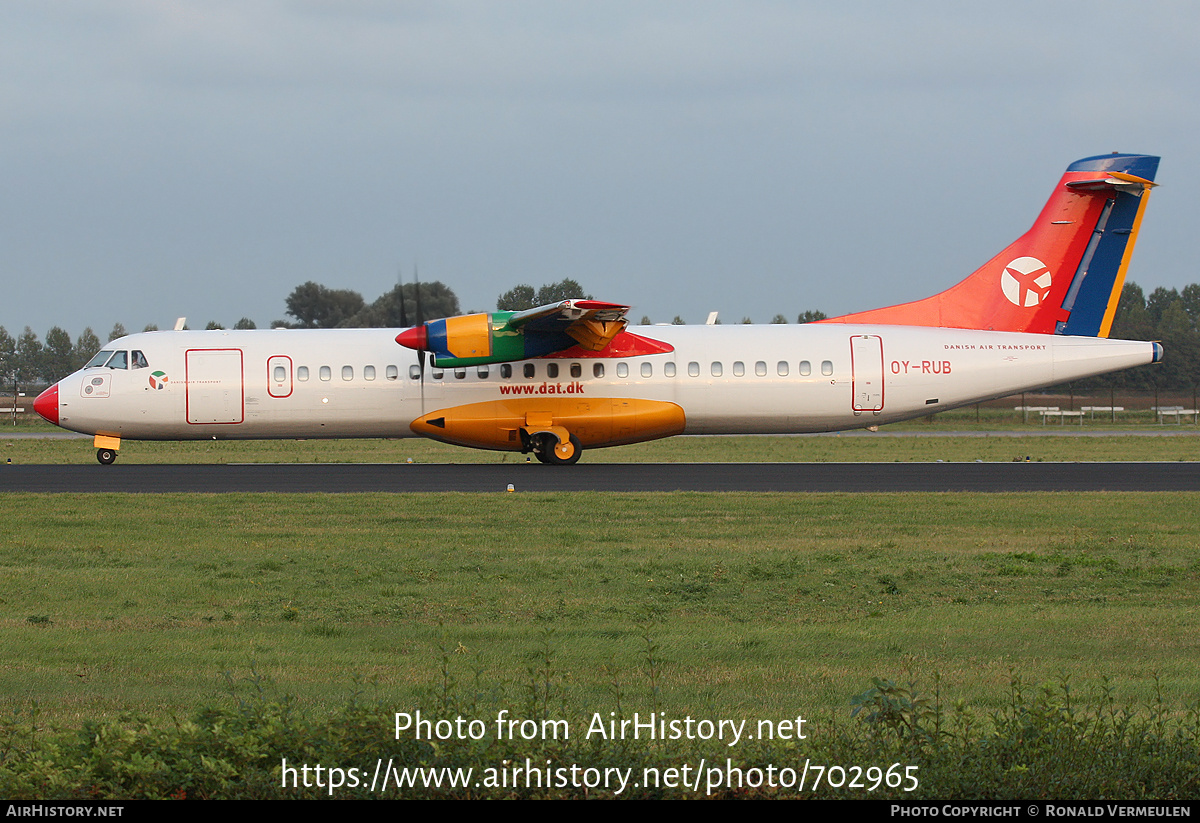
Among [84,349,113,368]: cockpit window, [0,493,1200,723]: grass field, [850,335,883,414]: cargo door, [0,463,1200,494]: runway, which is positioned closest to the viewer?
[0,493,1200,723]: grass field

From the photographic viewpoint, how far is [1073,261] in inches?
1087

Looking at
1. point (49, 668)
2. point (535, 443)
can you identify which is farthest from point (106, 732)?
point (535, 443)

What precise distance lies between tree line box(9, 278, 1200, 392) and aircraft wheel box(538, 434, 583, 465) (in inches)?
179

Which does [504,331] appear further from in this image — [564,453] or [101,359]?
[101,359]

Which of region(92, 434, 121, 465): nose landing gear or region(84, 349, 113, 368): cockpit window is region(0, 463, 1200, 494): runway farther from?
region(84, 349, 113, 368): cockpit window

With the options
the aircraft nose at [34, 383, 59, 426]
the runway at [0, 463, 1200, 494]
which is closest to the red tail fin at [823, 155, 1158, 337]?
the runway at [0, 463, 1200, 494]

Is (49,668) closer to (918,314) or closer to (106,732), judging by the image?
(106,732)

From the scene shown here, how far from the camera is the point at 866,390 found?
87.1 ft

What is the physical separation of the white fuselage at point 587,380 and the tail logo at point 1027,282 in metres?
1.29

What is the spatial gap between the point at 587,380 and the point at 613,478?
3.59 meters

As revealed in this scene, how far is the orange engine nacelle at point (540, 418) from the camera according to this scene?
25.9 m

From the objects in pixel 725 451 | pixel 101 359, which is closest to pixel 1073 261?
pixel 725 451

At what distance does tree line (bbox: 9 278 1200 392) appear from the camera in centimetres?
4394

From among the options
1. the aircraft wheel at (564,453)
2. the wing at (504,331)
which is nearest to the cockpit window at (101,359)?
the wing at (504,331)
